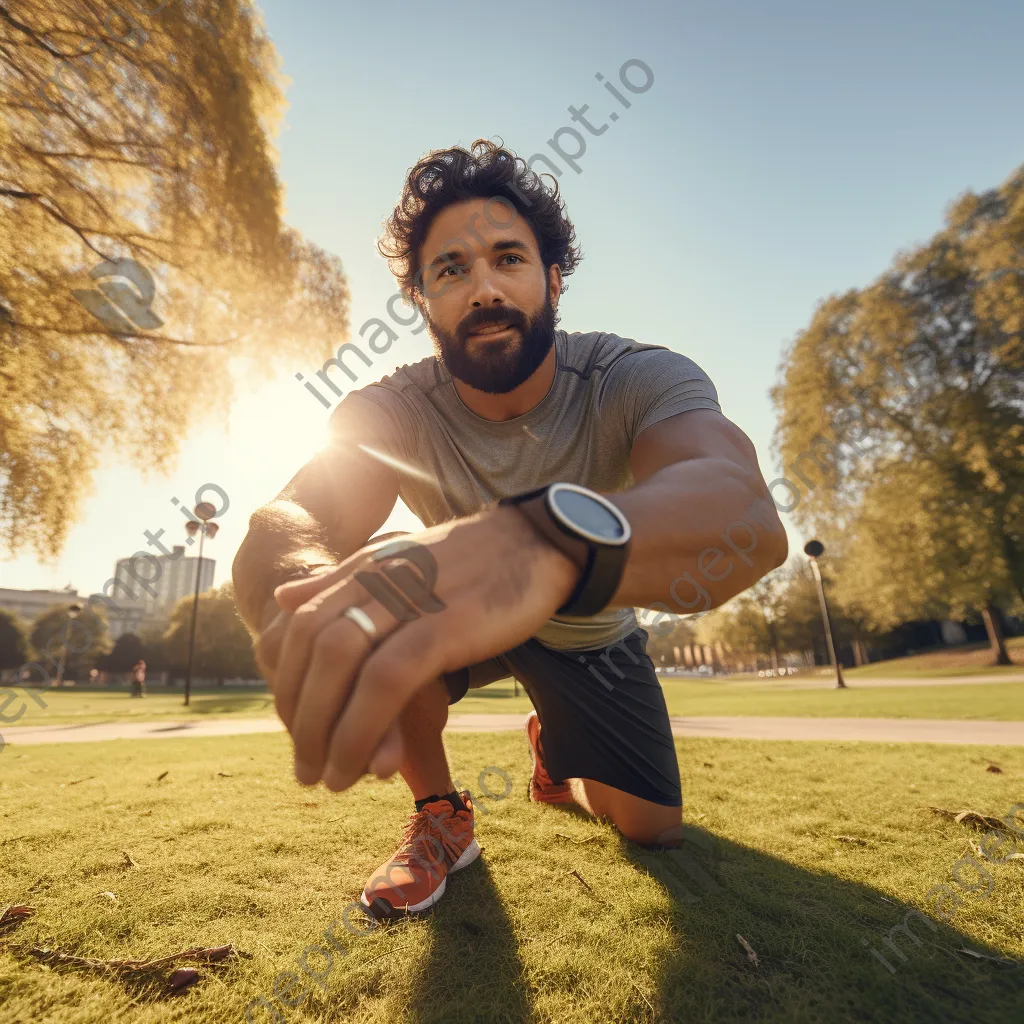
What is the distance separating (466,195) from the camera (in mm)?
2793

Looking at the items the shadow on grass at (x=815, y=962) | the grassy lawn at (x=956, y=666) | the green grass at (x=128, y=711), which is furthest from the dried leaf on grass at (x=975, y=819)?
the grassy lawn at (x=956, y=666)

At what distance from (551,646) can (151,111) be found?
340 inches

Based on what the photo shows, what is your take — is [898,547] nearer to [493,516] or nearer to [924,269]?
[924,269]

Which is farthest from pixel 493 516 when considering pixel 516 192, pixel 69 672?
pixel 69 672

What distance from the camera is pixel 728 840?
2.32 meters

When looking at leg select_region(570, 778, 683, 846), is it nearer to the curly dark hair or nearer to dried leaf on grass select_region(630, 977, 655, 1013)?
dried leaf on grass select_region(630, 977, 655, 1013)

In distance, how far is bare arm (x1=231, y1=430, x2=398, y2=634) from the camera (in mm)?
1146

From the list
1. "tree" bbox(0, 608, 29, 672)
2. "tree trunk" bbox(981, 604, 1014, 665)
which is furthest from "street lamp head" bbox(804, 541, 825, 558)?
"tree" bbox(0, 608, 29, 672)

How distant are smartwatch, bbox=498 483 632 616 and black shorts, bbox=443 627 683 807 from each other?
1710 millimetres

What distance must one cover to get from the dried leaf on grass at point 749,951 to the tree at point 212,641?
4782 cm

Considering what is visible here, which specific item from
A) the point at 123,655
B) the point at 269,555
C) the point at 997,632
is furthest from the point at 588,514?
the point at 123,655

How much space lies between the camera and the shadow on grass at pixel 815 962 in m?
1.16

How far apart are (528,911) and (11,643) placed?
65.8 m

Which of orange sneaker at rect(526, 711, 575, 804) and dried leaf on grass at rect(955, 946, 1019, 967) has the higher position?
orange sneaker at rect(526, 711, 575, 804)
